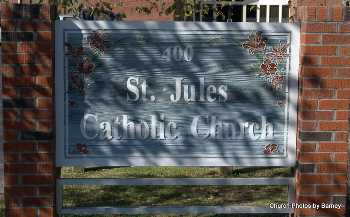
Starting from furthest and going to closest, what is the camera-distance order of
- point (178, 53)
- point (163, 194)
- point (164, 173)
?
1. point (164, 173)
2. point (163, 194)
3. point (178, 53)

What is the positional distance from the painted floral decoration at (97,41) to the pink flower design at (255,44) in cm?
105

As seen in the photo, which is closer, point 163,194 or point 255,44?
point 255,44

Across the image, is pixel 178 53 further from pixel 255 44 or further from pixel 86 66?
pixel 86 66

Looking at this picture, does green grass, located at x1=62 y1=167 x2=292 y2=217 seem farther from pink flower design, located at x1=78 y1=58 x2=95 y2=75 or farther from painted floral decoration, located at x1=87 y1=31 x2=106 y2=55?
painted floral decoration, located at x1=87 y1=31 x2=106 y2=55

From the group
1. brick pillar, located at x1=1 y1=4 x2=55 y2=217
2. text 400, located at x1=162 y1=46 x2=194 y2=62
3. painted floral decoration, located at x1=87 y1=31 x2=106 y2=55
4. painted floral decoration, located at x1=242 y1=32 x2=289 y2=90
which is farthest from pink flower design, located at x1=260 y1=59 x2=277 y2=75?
brick pillar, located at x1=1 y1=4 x2=55 y2=217

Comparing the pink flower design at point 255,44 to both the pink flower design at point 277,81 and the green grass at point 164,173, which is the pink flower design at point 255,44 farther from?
the green grass at point 164,173

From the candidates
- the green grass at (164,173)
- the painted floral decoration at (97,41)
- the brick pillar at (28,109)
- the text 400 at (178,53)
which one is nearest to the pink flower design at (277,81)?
the text 400 at (178,53)

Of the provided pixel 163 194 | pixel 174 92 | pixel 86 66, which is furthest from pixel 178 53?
pixel 163 194

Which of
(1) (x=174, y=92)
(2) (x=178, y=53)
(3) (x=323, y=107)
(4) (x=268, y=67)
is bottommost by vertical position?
(3) (x=323, y=107)

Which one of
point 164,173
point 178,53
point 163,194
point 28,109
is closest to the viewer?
point 28,109

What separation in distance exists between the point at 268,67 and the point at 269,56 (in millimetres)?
84

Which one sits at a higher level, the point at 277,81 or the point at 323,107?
the point at 277,81

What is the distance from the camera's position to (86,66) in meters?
4.29

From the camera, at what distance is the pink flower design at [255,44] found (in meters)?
4.36
